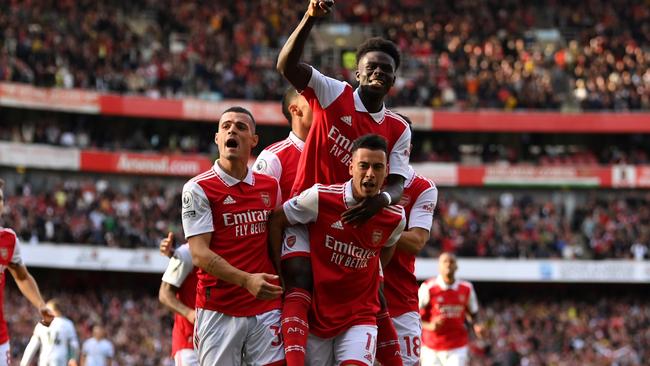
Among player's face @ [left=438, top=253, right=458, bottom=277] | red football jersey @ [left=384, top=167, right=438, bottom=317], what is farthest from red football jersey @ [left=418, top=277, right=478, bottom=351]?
red football jersey @ [left=384, top=167, right=438, bottom=317]

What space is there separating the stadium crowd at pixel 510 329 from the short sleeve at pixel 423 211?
68.0 feet

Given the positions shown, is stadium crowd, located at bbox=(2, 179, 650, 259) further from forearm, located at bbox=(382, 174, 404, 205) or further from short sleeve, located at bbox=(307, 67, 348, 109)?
short sleeve, located at bbox=(307, 67, 348, 109)

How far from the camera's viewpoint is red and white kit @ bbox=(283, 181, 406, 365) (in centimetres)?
803

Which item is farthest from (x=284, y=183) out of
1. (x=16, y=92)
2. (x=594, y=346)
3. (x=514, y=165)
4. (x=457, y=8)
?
(x=457, y=8)

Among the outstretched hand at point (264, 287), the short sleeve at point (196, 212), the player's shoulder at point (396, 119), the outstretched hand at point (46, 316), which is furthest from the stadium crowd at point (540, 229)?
the outstretched hand at point (264, 287)

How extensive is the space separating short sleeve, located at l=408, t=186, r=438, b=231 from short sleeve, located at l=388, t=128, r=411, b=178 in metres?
0.98

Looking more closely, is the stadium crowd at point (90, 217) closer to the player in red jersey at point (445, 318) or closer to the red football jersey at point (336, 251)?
the player in red jersey at point (445, 318)

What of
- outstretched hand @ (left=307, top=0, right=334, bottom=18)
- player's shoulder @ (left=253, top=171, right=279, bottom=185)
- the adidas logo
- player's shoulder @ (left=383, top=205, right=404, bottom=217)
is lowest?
the adidas logo

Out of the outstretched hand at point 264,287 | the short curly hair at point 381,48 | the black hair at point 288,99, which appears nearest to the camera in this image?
the outstretched hand at point 264,287

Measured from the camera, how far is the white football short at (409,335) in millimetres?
9562

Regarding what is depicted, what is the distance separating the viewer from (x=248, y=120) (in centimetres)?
803

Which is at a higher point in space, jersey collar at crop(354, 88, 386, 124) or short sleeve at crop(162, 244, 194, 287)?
jersey collar at crop(354, 88, 386, 124)

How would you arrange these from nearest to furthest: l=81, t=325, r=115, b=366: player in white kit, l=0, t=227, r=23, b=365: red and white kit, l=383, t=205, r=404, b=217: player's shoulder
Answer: l=383, t=205, r=404, b=217: player's shoulder < l=0, t=227, r=23, b=365: red and white kit < l=81, t=325, r=115, b=366: player in white kit

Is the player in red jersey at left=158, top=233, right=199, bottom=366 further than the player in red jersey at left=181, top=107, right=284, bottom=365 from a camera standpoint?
Yes
